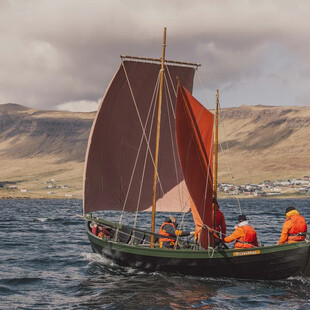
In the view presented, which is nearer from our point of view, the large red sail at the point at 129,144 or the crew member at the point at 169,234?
the crew member at the point at 169,234

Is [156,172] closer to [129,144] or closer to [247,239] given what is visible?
[129,144]

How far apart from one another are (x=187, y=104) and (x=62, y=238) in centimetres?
2207

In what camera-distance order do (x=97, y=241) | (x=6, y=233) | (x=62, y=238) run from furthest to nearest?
(x=6, y=233)
(x=62, y=238)
(x=97, y=241)

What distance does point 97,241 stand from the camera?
25.5 m

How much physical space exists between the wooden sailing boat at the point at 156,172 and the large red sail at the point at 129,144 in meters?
0.06

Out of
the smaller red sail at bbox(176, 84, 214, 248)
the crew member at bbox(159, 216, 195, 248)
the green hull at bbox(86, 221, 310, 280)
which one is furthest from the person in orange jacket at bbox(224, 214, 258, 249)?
the crew member at bbox(159, 216, 195, 248)

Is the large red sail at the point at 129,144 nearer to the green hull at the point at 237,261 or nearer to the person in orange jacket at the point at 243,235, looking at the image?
the green hull at the point at 237,261

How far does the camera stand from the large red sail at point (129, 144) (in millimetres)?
26734

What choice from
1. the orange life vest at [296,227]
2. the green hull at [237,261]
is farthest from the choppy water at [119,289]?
the orange life vest at [296,227]

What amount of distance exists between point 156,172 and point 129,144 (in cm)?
469

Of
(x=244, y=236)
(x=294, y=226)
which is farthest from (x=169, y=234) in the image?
(x=294, y=226)

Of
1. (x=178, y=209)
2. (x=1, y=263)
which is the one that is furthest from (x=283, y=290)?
(x=1, y=263)

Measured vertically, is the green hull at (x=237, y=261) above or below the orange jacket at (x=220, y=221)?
below

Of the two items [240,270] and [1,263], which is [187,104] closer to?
[240,270]
